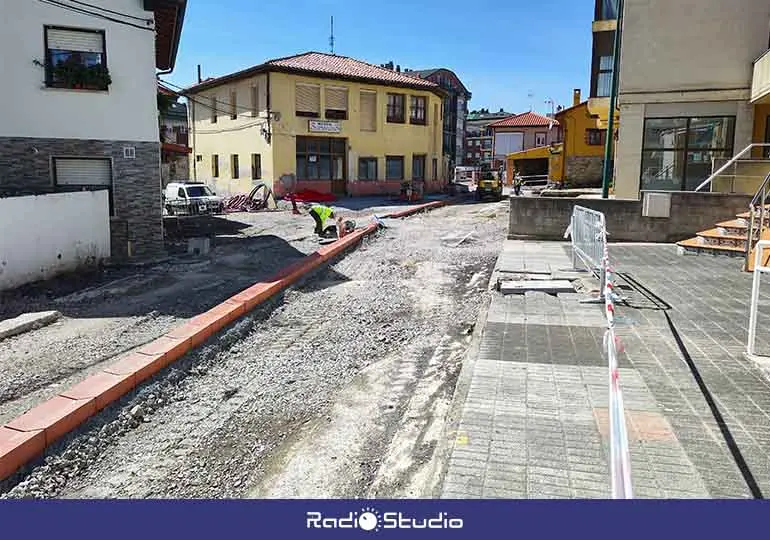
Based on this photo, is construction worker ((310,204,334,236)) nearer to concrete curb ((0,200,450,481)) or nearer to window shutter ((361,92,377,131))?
concrete curb ((0,200,450,481))

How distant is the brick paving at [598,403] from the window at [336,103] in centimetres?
2745

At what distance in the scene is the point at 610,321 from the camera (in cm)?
495

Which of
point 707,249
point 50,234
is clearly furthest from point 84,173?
point 707,249

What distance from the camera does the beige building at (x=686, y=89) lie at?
16016mm

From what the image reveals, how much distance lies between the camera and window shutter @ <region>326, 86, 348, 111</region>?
111ft

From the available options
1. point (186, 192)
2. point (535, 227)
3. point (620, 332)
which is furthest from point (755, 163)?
point (186, 192)

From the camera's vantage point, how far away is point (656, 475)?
362cm

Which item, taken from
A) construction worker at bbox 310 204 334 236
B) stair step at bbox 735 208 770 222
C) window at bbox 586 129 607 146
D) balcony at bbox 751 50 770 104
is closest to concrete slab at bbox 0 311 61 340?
construction worker at bbox 310 204 334 236

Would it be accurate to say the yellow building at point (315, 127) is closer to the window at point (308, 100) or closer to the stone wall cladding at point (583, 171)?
the window at point (308, 100)

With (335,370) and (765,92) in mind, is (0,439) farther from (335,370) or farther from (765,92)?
(765,92)

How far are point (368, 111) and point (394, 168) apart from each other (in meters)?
4.00

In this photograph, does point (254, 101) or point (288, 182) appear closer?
point (288, 182)

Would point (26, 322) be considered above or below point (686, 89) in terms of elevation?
below

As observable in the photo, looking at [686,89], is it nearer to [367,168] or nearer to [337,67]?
[367,168]
